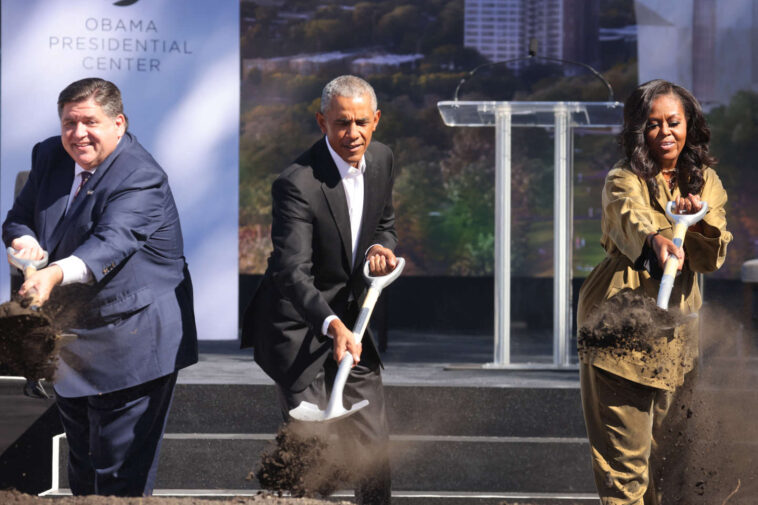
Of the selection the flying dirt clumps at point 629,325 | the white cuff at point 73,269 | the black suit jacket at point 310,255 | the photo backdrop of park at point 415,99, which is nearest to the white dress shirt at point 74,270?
Result: the white cuff at point 73,269

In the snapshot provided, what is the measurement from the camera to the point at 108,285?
295cm

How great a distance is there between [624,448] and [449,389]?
5.64 feet

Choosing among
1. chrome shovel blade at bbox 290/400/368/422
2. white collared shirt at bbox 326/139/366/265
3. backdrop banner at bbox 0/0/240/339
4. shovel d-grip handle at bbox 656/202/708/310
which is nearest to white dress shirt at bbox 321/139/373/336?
white collared shirt at bbox 326/139/366/265

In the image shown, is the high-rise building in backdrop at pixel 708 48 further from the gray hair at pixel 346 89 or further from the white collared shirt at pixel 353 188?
the gray hair at pixel 346 89

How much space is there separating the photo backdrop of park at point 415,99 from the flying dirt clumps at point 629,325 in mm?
4595

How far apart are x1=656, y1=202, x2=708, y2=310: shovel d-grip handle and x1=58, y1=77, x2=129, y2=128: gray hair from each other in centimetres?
148

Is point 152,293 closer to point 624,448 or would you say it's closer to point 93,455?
point 93,455

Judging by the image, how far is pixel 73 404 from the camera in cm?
306

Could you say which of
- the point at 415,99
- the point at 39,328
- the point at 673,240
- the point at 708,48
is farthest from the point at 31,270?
the point at 708,48

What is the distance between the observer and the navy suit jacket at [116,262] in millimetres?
2922

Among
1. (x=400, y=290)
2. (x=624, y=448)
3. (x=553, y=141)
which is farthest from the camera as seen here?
(x=400, y=290)

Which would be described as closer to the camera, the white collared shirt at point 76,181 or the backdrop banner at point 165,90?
the white collared shirt at point 76,181

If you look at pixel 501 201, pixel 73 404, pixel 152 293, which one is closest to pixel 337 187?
pixel 152 293

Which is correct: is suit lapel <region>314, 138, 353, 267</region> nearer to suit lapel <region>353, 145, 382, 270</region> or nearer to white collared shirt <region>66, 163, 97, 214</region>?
suit lapel <region>353, 145, 382, 270</region>
